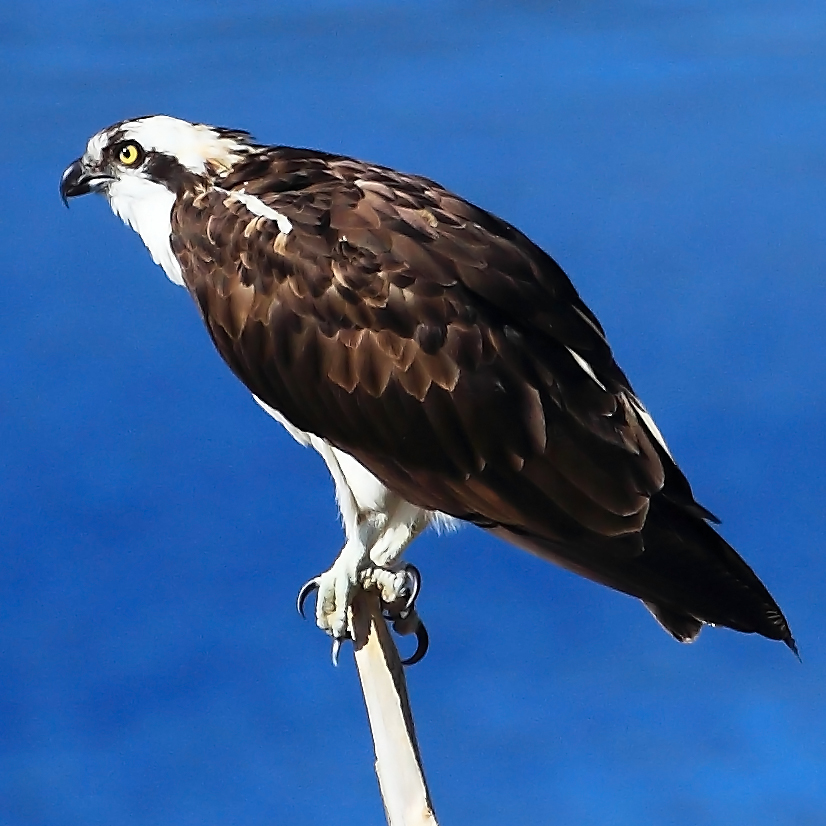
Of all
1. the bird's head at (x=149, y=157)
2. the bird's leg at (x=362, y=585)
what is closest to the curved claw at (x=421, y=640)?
the bird's leg at (x=362, y=585)

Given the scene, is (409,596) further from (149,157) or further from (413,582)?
(149,157)

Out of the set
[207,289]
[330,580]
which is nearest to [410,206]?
[207,289]

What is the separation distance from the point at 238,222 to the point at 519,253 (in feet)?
2.28

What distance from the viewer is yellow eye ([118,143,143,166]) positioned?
434 cm

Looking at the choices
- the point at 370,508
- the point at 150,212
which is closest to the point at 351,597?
the point at 370,508

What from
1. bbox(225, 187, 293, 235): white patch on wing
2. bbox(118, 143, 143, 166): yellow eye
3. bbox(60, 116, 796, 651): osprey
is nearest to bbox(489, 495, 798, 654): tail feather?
bbox(60, 116, 796, 651): osprey

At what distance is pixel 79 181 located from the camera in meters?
4.50

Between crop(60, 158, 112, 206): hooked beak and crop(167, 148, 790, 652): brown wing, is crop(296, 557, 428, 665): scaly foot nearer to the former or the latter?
crop(167, 148, 790, 652): brown wing

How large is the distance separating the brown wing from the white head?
0.32 m

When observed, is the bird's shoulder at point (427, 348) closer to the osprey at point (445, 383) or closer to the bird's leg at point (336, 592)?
the osprey at point (445, 383)

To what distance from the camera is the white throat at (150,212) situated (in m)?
4.23

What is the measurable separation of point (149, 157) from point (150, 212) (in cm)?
15

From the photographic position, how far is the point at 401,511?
4094 mm

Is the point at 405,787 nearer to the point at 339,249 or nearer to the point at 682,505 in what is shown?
the point at 682,505
